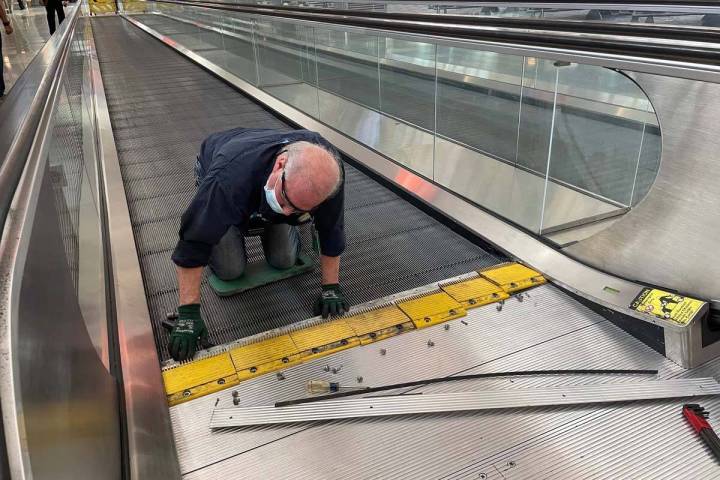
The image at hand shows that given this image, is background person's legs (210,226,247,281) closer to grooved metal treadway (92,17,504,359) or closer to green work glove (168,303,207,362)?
grooved metal treadway (92,17,504,359)

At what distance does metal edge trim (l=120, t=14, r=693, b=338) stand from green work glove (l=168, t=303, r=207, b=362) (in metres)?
1.80

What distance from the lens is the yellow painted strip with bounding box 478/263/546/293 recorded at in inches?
111

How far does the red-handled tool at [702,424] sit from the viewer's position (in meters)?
1.83

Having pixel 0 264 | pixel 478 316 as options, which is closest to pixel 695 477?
pixel 478 316

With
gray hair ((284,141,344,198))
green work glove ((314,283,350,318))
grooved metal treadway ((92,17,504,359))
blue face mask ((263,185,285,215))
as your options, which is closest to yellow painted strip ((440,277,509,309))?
grooved metal treadway ((92,17,504,359))

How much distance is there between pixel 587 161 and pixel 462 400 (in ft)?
7.94

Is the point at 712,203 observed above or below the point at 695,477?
above

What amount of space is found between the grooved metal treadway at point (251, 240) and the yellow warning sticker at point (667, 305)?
91cm

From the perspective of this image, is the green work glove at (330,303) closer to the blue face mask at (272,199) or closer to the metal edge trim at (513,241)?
the blue face mask at (272,199)

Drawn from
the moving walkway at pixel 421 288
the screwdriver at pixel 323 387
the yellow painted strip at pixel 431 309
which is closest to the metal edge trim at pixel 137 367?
the moving walkway at pixel 421 288

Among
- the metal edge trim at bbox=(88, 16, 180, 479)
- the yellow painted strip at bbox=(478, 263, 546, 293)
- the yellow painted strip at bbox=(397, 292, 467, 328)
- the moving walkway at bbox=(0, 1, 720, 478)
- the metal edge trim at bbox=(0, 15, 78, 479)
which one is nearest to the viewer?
the metal edge trim at bbox=(0, 15, 78, 479)

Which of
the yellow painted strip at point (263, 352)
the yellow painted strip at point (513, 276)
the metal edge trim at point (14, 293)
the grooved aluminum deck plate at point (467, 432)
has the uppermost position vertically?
the metal edge trim at point (14, 293)

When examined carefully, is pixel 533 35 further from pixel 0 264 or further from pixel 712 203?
pixel 0 264

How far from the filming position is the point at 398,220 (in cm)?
378
